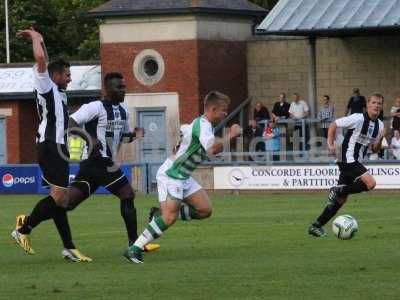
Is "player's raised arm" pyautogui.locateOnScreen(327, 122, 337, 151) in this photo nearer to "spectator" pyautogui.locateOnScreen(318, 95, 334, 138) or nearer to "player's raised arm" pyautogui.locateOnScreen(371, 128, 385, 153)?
"player's raised arm" pyautogui.locateOnScreen(371, 128, 385, 153)

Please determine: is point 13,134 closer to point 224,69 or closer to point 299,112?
point 224,69

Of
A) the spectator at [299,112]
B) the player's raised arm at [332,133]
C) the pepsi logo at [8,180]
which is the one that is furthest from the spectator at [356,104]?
the player's raised arm at [332,133]

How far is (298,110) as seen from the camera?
3719 centimetres

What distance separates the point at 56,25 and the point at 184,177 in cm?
4895

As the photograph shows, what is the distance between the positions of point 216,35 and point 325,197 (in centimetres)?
1237

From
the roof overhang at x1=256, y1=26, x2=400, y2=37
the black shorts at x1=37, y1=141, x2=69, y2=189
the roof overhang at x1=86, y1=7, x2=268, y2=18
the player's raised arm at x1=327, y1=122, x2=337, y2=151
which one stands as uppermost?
the roof overhang at x1=86, y1=7, x2=268, y2=18

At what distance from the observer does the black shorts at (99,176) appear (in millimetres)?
15203

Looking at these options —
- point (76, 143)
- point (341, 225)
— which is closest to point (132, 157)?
point (76, 143)

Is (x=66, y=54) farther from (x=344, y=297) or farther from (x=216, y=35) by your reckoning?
(x=344, y=297)

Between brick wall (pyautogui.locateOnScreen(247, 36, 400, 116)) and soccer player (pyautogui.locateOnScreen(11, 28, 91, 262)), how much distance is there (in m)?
25.1

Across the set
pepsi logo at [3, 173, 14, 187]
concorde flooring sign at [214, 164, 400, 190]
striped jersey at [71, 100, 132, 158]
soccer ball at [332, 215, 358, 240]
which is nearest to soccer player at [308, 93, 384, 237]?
soccer ball at [332, 215, 358, 240]

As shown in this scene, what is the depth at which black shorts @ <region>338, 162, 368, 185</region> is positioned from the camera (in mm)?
17812

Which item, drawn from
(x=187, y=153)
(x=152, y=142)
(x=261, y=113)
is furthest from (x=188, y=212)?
(x=152, y=142)

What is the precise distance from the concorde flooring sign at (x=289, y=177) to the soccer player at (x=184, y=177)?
56.7ft
